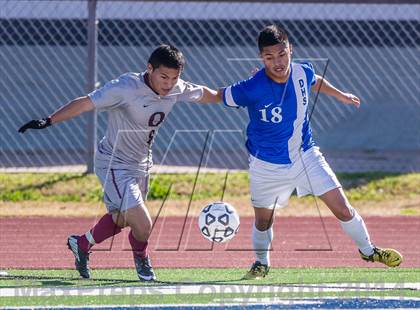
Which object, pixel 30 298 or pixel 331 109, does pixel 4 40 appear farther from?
pixel 30 298

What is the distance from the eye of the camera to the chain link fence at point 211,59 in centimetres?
1475

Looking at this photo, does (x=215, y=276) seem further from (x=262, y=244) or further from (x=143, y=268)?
(x=143, y=268)

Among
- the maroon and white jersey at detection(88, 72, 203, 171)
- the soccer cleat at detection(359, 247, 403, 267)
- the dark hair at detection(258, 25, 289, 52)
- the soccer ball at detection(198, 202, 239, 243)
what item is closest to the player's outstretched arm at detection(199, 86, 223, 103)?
the maroon and white jersey at detection(88, 72, 203, 171)

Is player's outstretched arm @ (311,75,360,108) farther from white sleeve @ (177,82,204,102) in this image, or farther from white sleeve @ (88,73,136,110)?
white sleeve @ (88,73,136,110)

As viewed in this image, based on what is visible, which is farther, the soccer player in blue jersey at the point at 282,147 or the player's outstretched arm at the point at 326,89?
the player's outstretched arm at the point at 326,89

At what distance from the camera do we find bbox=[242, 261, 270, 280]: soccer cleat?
8.13m

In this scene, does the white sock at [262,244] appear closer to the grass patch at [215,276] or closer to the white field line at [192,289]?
the grass patch at [215,276]

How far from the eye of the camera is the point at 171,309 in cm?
663

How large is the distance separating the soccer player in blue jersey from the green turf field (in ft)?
0.76

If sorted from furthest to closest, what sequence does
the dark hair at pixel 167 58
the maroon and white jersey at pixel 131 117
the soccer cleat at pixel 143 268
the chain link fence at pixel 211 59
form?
the chain link fence at pixel 211 59, the soccer cleat at pixel 143 268, the maroon and white jersey at pixel 131 117, the dark hair at pixel 167 58

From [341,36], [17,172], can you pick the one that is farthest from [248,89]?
[341,36]

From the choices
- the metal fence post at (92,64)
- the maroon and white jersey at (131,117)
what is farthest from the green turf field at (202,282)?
the metal fence post at (92,64)

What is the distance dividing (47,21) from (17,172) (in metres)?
2.54

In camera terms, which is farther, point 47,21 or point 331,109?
point 331,109
